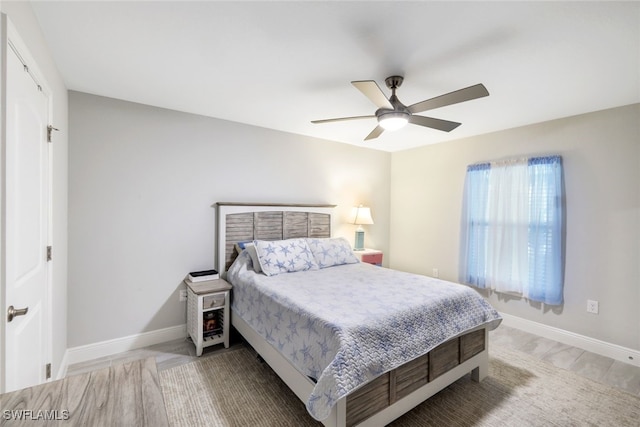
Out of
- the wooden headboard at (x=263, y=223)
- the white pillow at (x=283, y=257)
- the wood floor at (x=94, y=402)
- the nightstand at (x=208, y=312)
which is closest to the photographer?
the wood floor at (x=94, y=402)

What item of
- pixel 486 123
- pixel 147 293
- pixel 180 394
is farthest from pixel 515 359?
pixel 147 293

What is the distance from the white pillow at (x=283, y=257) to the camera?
2.85m

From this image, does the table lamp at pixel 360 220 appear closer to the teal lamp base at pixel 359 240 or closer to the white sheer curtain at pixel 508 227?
the teal lamp base at pixel 359 240

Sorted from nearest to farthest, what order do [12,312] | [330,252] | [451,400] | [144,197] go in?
[12,312]
[451,400]
[144,197]
[330,252]

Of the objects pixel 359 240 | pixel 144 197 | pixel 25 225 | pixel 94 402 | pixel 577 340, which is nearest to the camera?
pixel 94 402

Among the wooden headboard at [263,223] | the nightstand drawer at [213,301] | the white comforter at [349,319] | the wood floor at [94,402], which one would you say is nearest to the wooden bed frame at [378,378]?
the wooden headboard at [263,223]

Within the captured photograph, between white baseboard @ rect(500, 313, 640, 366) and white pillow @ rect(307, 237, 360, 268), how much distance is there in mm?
2036

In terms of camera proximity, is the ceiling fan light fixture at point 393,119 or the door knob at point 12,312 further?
the ceiling fan light fixture at point 393,119

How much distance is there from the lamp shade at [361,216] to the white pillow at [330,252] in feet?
2.55

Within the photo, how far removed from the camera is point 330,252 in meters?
3.35

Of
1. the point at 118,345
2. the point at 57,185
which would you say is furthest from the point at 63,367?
the point at 57,185

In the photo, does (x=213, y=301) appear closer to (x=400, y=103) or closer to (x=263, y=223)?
(x=263, y=223)

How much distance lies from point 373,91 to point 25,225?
206cm

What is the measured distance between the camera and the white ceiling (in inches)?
59.4
